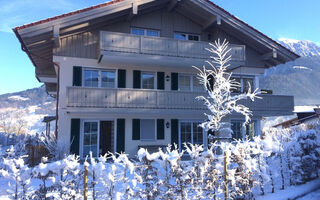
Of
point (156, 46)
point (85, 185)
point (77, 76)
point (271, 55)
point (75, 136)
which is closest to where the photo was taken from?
point (85, 185)

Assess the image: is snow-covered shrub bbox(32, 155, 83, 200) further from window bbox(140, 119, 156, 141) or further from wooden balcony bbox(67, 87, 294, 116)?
window bbox(140, 119, 156, 141)

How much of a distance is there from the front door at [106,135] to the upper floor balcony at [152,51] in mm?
3545

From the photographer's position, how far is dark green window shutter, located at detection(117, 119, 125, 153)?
49.5 ft

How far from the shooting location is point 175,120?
16.5m

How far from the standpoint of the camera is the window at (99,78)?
49.5 feet

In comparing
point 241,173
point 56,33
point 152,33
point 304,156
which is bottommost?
point 241,173

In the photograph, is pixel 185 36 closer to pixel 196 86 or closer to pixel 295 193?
pixel 196 86

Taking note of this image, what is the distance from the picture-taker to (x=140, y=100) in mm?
14680

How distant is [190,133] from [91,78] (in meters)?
6.79

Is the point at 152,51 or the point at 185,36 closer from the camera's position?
the point at 152,51

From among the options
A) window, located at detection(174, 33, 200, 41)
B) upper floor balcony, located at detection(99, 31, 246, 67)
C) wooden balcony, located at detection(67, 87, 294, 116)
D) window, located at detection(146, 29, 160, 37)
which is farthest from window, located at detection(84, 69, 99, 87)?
window, located at detection(174, 33, 200, 41)

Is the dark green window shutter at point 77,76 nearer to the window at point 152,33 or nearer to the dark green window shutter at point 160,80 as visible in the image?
the dark green window shutter at point 160,80

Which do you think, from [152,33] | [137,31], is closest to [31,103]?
[137,31]

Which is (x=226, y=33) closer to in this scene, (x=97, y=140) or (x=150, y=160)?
(x=97, y=140)
